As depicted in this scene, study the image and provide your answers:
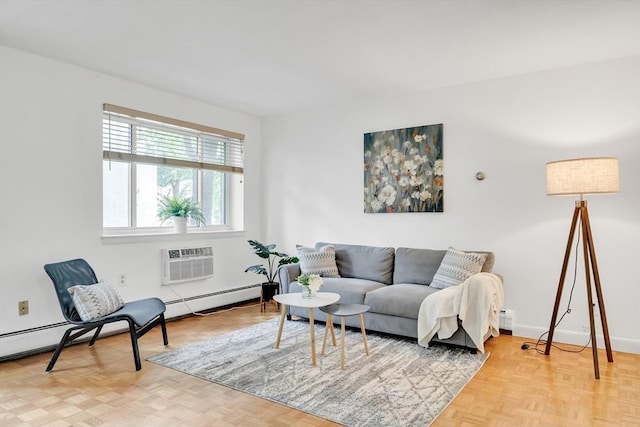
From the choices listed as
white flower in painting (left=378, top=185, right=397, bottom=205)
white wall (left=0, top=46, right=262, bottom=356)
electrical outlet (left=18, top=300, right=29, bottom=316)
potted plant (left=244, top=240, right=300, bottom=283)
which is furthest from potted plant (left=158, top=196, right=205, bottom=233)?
white flower in painting (left=378, top=185, right=397, bottom=205)

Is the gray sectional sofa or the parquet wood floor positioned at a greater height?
the gray sectional sofa

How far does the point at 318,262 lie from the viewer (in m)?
4.32

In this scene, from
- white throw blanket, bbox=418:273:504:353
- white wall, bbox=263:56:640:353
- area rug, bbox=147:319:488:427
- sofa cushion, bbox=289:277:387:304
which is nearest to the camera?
area rug, bbox=147:319:488:427

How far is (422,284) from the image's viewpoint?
3947 millimetres

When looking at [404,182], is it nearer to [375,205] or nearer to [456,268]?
[375,205]

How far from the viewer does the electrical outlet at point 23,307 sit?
327 cm

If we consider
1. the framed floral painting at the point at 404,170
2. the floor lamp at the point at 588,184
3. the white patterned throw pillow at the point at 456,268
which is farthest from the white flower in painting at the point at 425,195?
the floor lamp at the point at 588,184

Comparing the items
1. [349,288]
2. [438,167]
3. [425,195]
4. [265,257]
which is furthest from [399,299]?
[265,257]

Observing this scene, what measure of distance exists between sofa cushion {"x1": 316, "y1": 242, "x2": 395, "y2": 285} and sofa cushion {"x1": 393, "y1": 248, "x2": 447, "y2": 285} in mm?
91

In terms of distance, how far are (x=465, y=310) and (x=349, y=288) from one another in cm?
112

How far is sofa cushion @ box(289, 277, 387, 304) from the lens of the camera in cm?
382

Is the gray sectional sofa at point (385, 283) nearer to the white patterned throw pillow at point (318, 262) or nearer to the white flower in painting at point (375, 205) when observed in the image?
the white patterned throw pillow at point (318, 262)

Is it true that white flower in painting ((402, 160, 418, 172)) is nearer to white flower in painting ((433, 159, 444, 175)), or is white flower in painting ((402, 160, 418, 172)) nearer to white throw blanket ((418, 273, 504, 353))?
white flower in painting ((433, 159, 444, 175))

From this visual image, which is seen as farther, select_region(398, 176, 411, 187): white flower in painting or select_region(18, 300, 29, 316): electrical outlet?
select_region(398, 176, 411, 187): white flower in painting
